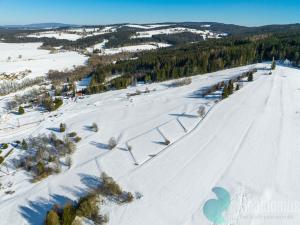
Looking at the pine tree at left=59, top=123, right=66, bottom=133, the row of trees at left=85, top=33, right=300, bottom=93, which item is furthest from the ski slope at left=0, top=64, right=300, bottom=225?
the row of trees at left=85, top=33, right=300, bottom=93

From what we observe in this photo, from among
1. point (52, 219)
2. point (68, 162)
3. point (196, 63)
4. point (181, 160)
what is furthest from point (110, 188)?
point (196, 63)

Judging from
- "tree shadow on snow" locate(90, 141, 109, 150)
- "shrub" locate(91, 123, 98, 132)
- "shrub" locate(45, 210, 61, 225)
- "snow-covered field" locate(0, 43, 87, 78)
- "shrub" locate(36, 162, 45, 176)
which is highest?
"snow-covered field" locate(0, 43, 87, 78)

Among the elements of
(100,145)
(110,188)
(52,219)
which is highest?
(52,219)

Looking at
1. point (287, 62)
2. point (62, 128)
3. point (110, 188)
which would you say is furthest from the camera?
point (287, 62)

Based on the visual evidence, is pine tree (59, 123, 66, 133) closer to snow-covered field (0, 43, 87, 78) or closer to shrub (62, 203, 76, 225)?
shrub (62, 203, 76, 225)

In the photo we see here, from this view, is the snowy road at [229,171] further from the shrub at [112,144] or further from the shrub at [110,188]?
the shrub at [112,144]

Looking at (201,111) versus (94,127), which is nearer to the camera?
(94,127)

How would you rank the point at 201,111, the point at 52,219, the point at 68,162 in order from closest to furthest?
the point at 52,219 → the point at 68,162 → the point at 201,111

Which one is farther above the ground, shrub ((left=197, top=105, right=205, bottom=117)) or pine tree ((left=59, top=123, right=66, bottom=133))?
shrub ((left=197, top=105, right=205, bottom=117))

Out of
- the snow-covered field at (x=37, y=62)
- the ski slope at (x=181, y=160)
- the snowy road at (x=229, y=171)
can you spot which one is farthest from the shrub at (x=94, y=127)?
the snow-covered field at (x=37, y=62)

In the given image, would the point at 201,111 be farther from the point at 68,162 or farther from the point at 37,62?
the point at 37,62
